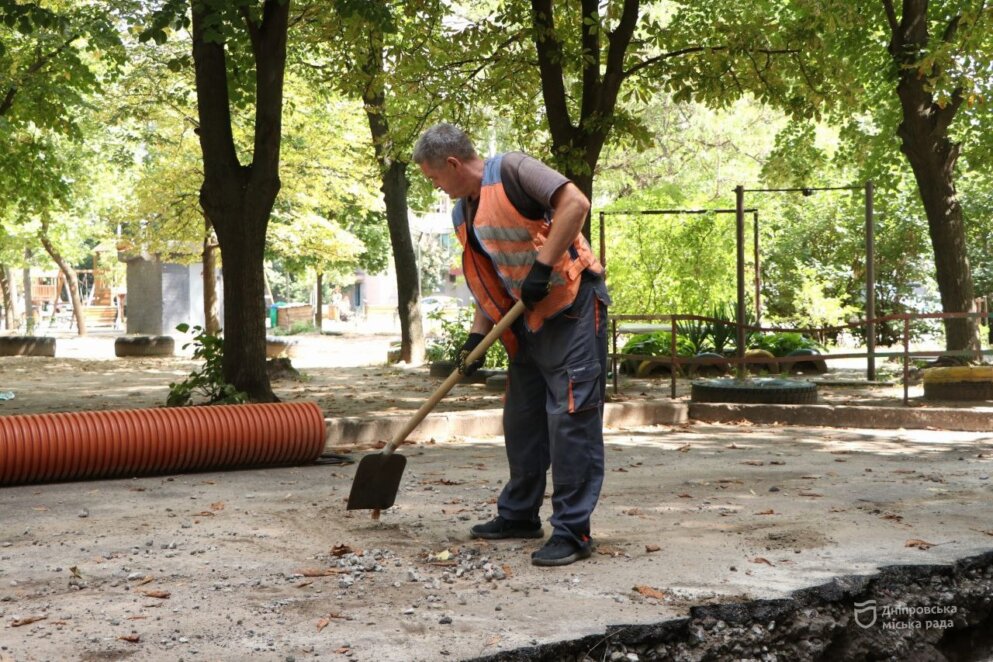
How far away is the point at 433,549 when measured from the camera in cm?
540

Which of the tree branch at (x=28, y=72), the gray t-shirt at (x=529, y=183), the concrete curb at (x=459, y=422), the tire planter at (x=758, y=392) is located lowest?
the concrete curb at (x=459, y=422)

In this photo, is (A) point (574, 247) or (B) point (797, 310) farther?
(B) point (797, 310)

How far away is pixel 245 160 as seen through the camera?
68.9 ft

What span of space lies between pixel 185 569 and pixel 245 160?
1678cm

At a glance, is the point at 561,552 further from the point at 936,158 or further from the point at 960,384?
the point at 936,158

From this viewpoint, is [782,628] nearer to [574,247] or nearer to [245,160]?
[574,247]

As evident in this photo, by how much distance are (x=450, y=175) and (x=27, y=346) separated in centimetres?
1994

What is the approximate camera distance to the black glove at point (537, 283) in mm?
4824

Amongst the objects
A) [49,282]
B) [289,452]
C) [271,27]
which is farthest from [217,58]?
[49,282]

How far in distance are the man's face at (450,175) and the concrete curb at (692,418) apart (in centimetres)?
482

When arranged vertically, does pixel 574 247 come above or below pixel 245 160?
below

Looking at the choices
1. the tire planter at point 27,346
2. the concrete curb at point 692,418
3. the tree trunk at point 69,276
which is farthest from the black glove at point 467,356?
the tree trunk at point 69,276

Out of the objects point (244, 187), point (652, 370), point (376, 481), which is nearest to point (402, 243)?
→ point (652, 370)

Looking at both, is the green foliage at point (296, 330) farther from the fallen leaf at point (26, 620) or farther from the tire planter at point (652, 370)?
the fallen leaf at point (26, 620)
